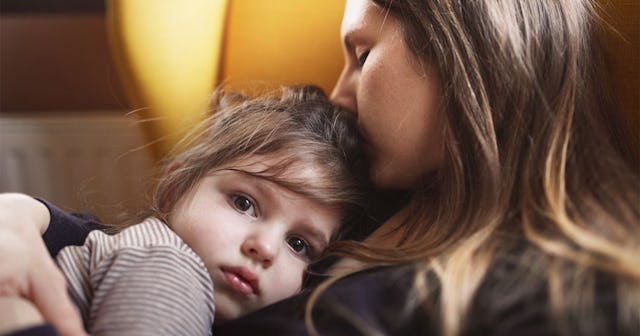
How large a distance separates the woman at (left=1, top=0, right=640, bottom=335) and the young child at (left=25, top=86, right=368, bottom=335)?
43 mm

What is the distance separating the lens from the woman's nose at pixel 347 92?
855mm

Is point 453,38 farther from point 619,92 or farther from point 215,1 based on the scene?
point 215,1

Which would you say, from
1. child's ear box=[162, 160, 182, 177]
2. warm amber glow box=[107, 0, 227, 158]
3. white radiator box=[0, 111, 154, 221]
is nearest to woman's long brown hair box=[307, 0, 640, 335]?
child's ear box=[162, 160, 182, 177]

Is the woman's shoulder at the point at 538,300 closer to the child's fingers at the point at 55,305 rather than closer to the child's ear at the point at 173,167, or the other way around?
the child's fingers at the point at 55,305

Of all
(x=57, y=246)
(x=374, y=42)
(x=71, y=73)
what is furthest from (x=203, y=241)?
(x=71, y=73)

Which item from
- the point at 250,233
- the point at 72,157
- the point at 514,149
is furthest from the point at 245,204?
the point at 72,157

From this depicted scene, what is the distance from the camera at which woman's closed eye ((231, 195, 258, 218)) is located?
73 cm

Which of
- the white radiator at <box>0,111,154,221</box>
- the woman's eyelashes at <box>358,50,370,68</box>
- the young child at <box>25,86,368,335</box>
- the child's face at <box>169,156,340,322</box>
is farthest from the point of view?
the white radiator at <box>0,111,154,221</box>

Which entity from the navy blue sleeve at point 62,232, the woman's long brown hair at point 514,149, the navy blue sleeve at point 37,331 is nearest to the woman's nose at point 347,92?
the woman's long brown hair at point 514,149

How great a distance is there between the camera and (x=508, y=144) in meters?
0.69

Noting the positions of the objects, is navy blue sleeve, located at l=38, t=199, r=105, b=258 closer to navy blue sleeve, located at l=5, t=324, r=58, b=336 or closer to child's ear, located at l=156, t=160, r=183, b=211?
child's ear, located at l=156, t=160, r=183, b=211

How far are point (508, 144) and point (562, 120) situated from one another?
5cm

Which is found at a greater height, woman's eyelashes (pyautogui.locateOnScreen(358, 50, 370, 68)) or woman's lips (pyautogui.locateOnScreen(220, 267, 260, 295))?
woman's eyelashes (pyautogui.locateOnScreen(358, 50, 370, 68))

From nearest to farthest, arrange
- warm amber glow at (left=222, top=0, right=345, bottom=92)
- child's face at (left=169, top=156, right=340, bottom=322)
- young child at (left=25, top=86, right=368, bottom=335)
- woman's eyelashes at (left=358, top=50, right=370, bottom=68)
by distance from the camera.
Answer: young child at (left=25, top=86, right=368, bottom=335), child's face at (left=169, top=156, right=340, bottom=322), woman's eyelashes at (left=358, top=50, right=370, bottom=68), warm amber glow at (left=222, top=0, right=345, bottom=92)
